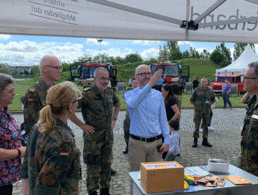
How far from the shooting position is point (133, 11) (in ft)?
9.35

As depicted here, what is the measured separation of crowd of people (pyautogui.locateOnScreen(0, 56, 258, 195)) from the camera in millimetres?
1584

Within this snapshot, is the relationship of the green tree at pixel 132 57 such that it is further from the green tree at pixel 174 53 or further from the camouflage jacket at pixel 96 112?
the camouflage jacket at pixel 96 112

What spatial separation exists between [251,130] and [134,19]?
193 centimetres

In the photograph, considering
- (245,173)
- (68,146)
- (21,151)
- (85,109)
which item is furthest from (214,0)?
(21,151)

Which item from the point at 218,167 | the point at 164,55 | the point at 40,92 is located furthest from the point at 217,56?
the point at 40,92

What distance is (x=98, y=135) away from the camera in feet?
11.8

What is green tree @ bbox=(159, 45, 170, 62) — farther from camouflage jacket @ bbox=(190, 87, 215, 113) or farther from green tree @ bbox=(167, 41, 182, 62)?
camouflage jacket @ bbox=(190, 87, 215, 113)

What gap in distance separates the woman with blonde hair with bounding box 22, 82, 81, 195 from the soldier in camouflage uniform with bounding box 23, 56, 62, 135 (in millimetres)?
1133

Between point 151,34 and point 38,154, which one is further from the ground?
point 151,34

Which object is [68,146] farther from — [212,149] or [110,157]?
[212,149]

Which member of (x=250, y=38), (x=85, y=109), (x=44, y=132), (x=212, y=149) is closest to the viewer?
(x=44, y=132)

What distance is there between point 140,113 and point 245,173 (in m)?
1.43

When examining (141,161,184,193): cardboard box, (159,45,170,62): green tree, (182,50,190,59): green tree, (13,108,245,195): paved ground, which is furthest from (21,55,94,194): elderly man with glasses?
(182,50,190,59): green tree

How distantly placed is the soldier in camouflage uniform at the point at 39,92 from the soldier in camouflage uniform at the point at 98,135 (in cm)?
82
